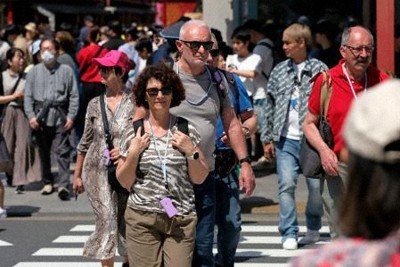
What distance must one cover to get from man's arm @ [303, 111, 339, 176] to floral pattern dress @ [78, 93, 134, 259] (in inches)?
49.6

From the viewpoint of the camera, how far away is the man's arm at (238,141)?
7.39 m

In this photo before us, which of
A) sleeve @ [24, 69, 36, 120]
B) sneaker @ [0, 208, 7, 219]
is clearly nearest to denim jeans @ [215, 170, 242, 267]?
sneaker @ [0, 208, 7, 219]

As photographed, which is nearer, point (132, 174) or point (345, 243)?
point (345, 243)

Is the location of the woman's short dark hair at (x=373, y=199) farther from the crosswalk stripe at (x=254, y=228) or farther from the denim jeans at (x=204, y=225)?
the crosswalk stripe at (x=254, y=228)

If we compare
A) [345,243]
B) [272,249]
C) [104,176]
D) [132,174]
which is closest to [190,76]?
[132,174]

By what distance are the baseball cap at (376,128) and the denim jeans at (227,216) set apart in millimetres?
5609

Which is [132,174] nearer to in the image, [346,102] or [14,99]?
[346,102]

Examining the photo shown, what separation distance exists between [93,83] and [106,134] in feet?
27.7

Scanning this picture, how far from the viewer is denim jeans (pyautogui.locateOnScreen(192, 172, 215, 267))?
7.02 metres

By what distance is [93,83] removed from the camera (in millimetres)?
16750

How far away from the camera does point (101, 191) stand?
8.50m

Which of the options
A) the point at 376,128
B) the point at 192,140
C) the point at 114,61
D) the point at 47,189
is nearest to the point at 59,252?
the point at 114,61

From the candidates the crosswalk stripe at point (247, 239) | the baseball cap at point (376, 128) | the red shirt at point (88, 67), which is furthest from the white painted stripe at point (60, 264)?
the baseball cap at point (376, 128)

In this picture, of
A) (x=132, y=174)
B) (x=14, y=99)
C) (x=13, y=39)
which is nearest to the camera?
(x=132, y=174)
